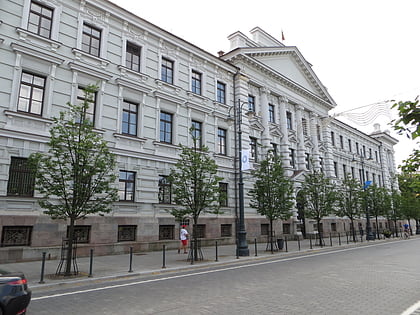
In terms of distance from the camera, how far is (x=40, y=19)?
16.5 meters

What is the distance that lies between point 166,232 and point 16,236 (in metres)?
8.52

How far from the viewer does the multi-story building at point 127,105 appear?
47.9 ft

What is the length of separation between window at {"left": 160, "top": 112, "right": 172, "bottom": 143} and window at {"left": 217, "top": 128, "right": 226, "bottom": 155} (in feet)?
16.1

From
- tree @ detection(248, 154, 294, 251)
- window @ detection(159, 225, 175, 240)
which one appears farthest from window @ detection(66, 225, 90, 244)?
tree @ detection(248, 154, 294, 251)

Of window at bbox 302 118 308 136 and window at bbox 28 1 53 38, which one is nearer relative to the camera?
window at bbox 28 1 53 38

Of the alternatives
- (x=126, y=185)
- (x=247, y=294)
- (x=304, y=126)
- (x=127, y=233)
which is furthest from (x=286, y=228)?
(x=247, y=294)

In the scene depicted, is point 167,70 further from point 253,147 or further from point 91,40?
point 253,147

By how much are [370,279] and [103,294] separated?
8.27m

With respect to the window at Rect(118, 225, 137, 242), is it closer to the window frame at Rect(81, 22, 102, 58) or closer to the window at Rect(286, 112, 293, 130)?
the window frame at Rect(81, 22, 102, 58)

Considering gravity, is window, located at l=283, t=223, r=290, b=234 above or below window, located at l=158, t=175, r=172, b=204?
below

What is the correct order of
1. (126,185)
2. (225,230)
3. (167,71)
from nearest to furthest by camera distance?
(126,185)
(167,71)
(225,230)

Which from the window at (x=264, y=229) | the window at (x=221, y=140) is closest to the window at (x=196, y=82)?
the window at (x=221, y=140)

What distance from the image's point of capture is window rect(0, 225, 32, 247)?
13609 millimetres

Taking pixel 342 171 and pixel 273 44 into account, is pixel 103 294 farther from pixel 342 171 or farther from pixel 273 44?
pixel 342 171
